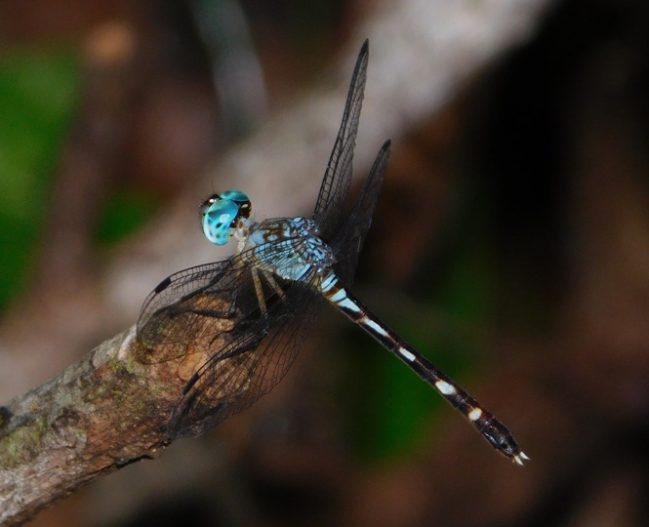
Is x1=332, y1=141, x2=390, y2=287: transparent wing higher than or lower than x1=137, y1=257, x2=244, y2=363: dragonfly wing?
higher

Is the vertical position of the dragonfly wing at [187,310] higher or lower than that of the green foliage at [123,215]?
lower

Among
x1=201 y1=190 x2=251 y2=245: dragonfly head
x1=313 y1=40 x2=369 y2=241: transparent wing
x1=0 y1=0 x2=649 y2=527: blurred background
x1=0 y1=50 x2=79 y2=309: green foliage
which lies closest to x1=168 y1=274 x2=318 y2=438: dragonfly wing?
x1=201 y1=190 x2=251 y2=245: dragonfly head

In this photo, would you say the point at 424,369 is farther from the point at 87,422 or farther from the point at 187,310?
the point at 87,422

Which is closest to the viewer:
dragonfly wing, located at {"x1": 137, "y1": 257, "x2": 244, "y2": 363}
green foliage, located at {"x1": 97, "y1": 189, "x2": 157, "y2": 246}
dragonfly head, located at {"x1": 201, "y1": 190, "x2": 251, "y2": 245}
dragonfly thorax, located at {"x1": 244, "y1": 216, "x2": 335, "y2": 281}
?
dragonfly wing, located at {"x1": 137, "y1": 257, "x2": 244, "y2": 363}

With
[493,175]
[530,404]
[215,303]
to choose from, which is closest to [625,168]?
[493,175]

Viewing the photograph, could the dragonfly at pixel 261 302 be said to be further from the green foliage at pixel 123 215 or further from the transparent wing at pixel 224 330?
the green foliage at pixel 123 215

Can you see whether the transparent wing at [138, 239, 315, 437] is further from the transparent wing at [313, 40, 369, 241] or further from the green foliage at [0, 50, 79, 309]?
the green foliage at [0, 50, 79, 309]

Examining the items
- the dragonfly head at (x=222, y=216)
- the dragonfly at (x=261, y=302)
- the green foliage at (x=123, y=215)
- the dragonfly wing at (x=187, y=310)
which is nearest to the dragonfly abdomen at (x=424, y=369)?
the dragonfly at (x=261, y=302)

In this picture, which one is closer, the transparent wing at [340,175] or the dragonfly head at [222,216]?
the dragonfly head at [222,216]
